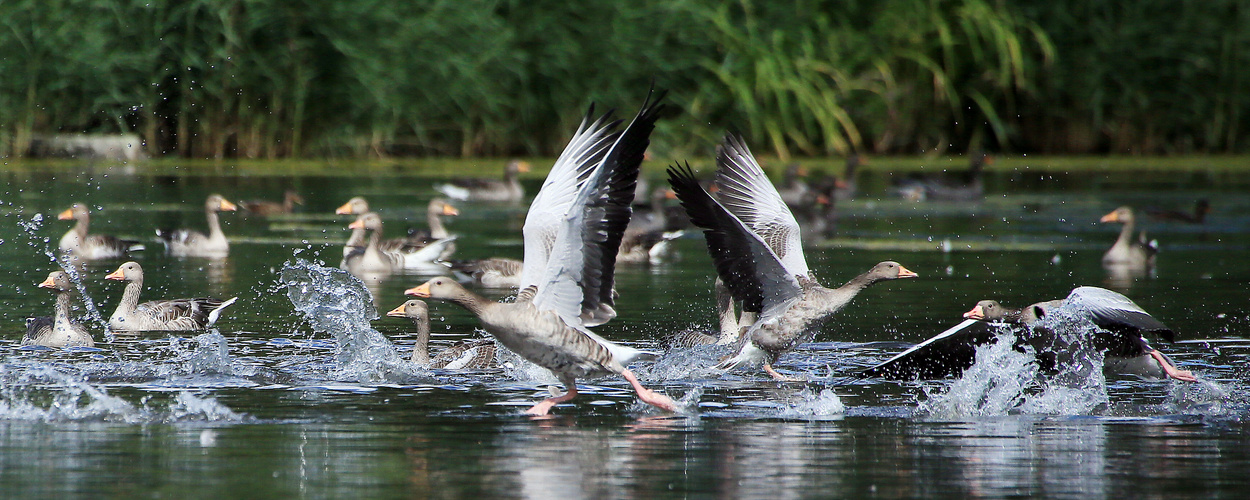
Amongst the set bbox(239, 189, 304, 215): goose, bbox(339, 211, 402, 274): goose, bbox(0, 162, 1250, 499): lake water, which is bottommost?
bbox(0, 162, 1250, 499): lake water

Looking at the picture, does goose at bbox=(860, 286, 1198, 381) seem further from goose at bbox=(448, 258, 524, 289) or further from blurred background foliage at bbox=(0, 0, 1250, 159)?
blurred background foliage at bbox=(0, 0, 1250, 159)

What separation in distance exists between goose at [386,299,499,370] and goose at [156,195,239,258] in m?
7.11

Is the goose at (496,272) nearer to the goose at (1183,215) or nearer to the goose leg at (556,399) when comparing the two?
the goose leg at (556,399)

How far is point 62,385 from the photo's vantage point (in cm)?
830

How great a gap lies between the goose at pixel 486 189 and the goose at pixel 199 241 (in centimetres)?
605

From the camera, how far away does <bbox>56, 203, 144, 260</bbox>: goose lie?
618 inches

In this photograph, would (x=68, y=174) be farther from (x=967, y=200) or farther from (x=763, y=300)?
(x=763, y=300)

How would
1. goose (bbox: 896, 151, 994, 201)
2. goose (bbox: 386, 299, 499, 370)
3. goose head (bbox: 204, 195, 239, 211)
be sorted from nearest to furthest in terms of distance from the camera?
goose (bbox: 386, 299, 499, 370)
goose head (bbox: 204, 195, 239, 211)
goose (bbox: 896, 151, 994, 201)

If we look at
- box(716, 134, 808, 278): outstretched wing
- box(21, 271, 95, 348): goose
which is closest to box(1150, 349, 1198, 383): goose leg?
box(716, 134, 808, 278): outstretched wing

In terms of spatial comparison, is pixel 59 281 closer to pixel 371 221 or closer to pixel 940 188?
pixel 371 221

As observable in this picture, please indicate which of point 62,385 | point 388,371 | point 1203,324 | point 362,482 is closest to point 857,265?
point 1203,324

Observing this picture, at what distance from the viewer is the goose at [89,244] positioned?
15.7 m

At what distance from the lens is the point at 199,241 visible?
16438 mm

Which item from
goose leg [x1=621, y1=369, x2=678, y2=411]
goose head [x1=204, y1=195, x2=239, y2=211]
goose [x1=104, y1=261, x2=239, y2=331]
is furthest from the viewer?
goose head [x1=204, y1=195, x2=239, y2=211]
